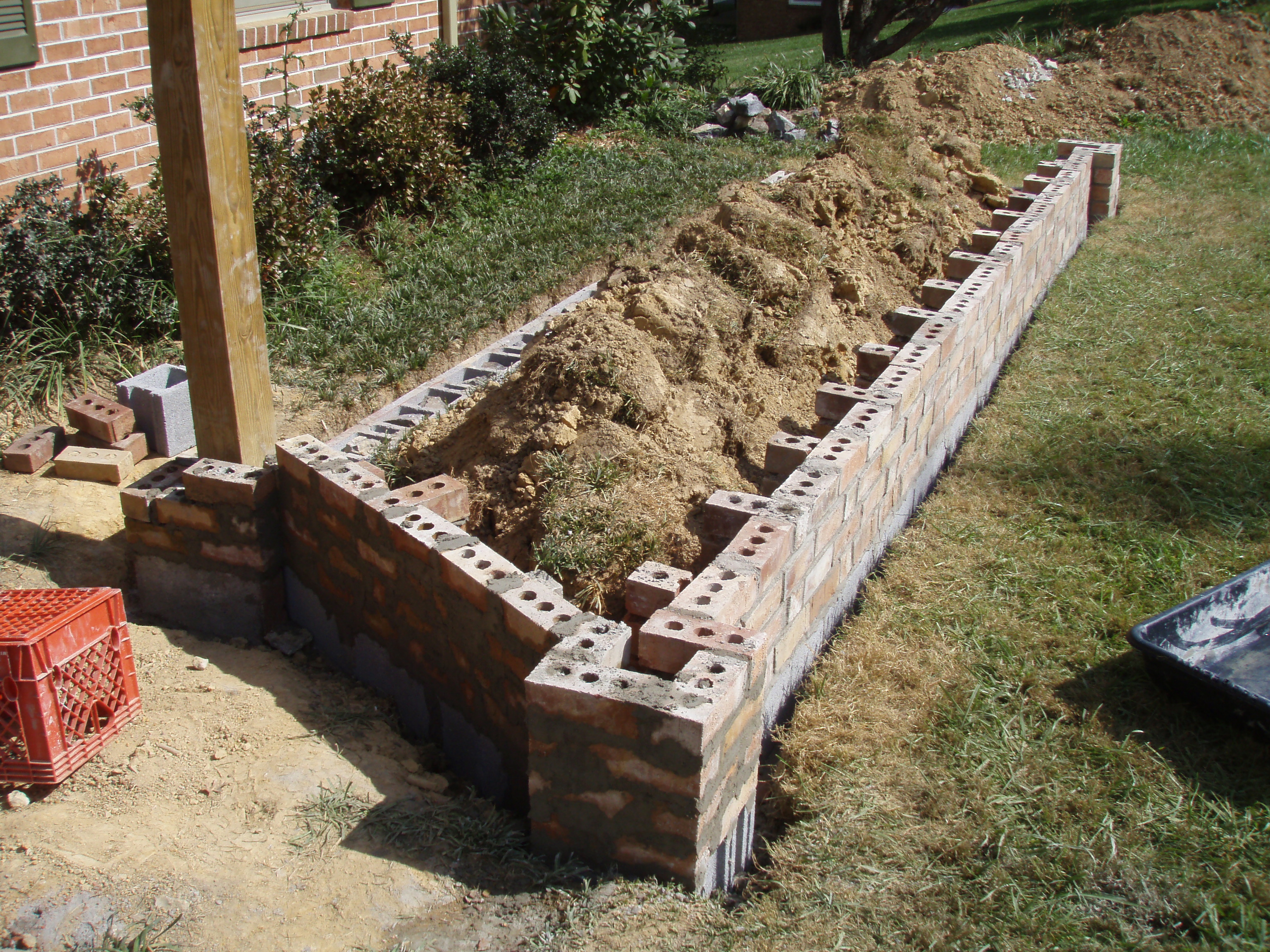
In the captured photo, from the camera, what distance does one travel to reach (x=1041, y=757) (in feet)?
10.1

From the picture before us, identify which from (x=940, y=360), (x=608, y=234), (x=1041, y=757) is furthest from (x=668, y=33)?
(x=1041, y=757)

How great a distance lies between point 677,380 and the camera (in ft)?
15.2

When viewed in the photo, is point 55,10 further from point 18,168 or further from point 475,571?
point 475,571

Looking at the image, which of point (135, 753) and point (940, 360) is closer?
point (135, 753)

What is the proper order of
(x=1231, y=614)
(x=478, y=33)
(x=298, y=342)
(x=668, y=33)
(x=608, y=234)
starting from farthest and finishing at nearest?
(x=668, y=33) → (x=478, y=33) → (x=608, y=234) → (x=298, y=342) → (x=1231, y=614)

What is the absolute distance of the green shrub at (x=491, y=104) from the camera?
8.70 m

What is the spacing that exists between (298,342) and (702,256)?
8.23 ft

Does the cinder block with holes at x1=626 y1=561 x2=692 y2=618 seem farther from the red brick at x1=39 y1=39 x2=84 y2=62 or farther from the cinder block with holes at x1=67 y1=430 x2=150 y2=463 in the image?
the red brick at x1=39 y1=39 x2=84 y2=62

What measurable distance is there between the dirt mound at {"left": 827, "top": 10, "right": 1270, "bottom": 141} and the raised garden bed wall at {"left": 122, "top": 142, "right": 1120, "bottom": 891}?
6.71 metres

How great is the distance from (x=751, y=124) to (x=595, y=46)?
1.80 meters

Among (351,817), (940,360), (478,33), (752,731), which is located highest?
(478,33)

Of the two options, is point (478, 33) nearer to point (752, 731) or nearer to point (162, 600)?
point (162, 600)

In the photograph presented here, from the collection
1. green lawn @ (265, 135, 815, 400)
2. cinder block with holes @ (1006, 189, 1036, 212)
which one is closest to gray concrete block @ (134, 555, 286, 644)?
green lawn @ (265, 135, 815, 400)

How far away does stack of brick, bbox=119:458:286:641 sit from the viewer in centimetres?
395
